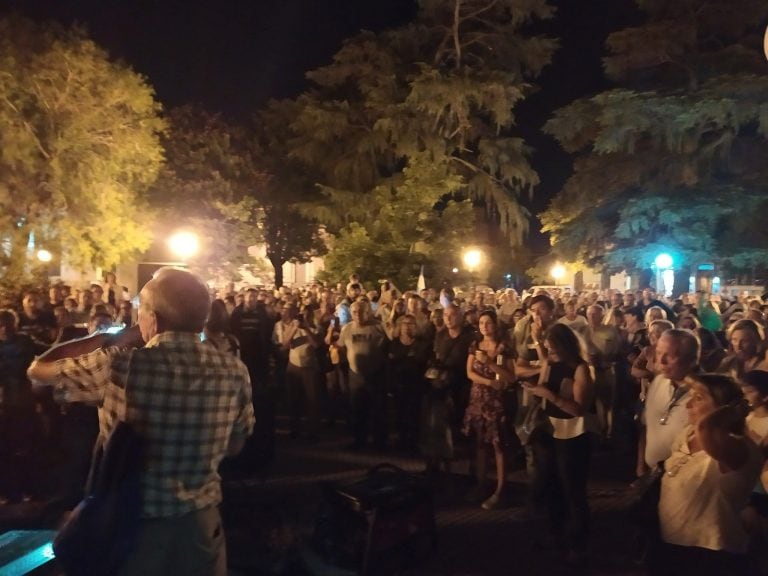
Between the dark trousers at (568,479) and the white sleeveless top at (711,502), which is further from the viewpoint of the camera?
the dark trousers at (568,479)

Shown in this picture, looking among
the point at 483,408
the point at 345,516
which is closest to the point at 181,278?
the point at 345,516

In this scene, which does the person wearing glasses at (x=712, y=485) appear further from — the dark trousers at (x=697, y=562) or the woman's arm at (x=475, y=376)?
the woman's arm at (x=475, y=376)

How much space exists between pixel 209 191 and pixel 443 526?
22914mm

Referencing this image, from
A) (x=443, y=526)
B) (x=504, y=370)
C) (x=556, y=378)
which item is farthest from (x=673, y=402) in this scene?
(x=443, y=526)

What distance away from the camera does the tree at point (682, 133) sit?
73.2 feet

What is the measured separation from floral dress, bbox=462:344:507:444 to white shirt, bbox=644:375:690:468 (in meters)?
1.79

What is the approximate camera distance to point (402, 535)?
205 inches

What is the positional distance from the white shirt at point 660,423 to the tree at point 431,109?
17.4m

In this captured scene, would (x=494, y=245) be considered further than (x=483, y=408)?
Yes

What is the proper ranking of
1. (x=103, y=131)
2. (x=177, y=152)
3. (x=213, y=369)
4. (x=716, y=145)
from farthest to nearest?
(x=177, y=152)
(x=716, y=145)
(x=103, y=131)
(x=213, y=369)

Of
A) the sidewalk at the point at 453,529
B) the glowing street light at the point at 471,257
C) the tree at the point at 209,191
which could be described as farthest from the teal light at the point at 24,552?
the tree at the point at 209,191

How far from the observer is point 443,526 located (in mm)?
6289

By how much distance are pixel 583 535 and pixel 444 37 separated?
2225 cm

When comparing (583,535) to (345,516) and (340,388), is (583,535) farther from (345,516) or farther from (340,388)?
(340,388)
